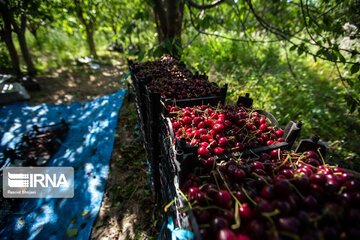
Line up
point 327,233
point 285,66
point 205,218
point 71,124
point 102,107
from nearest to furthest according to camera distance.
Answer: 1. point 327,233
2. point 205,218
3. point 71,124
4. point 102,107
5. point 285,66

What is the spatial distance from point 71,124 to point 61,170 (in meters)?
1.85

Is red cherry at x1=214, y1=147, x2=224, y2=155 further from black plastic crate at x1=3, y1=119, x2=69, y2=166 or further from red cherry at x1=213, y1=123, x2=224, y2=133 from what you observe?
→ black plastic crate at x1=3, y1=119, x2=69, y2=166

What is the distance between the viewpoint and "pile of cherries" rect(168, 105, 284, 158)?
4.30 ft

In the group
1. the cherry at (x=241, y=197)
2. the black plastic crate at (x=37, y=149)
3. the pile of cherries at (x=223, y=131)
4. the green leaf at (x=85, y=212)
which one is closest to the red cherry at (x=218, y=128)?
the pile of cherries at (x=223, y=131)

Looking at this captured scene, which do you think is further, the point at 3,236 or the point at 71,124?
the point at 71,124

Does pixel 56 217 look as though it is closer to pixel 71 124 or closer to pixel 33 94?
pixel 71 124

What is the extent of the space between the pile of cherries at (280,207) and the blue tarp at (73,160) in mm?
2434

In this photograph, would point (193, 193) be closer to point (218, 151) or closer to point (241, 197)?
point (241, 197)

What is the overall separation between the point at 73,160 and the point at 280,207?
4.00 m

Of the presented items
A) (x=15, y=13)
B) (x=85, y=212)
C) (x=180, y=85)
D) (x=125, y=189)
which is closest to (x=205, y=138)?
(x=180, y=85)

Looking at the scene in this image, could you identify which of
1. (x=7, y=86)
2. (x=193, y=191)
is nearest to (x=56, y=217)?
(x=193, y=191)

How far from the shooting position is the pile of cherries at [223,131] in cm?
131

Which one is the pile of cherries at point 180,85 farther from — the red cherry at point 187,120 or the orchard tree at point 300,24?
the red cherry at point 187,120

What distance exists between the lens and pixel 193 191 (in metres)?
0.90
